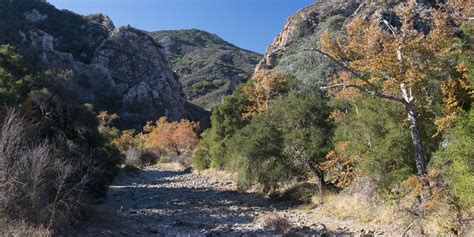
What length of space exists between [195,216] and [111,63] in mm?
84214

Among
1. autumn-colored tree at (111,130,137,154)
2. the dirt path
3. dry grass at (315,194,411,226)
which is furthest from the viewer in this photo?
autumn-colored tree at (111,130,137,154)

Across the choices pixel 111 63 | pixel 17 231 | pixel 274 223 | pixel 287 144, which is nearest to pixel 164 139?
pixel 111 63

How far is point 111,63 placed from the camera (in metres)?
98.4

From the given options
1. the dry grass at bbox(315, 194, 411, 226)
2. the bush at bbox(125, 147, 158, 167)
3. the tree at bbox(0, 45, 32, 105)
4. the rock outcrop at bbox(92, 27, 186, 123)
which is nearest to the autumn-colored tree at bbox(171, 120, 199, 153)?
the bush at bbox(125, 147, 158, 167)

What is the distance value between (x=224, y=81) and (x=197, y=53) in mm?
45346

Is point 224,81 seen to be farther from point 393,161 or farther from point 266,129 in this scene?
point 393,161

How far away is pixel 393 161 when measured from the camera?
15047 millimetres

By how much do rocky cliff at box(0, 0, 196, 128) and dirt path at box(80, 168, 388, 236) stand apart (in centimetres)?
5953

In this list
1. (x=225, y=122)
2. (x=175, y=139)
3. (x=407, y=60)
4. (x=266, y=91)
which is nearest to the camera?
(x=407, y=60)

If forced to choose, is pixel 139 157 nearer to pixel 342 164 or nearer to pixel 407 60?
pixel 342 164

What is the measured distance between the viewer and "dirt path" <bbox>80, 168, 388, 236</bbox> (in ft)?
51.8

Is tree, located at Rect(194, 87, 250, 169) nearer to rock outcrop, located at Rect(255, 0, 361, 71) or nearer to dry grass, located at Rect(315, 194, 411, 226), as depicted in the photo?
dry grass, located at Rect(315, 194, 411, 226)

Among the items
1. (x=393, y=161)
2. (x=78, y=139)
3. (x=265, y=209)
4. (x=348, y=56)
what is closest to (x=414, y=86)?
(x=348, y=56)

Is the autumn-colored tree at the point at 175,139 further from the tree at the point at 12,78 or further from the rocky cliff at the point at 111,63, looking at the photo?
the tree at the point at 12,78
